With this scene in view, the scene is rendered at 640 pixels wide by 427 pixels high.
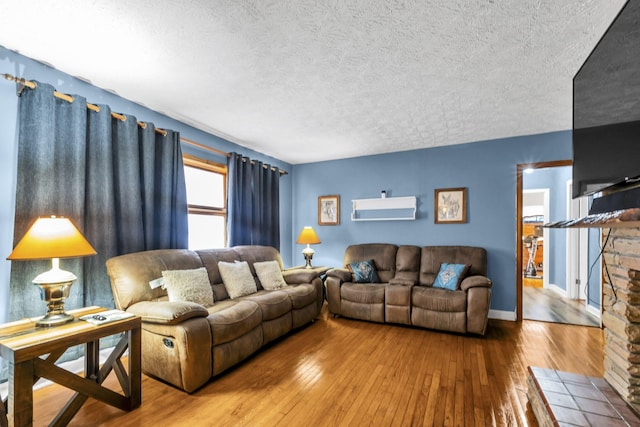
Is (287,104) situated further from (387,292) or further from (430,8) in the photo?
(387,292)

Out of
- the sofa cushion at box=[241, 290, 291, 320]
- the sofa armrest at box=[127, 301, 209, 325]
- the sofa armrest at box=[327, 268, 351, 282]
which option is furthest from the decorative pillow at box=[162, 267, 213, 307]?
the sofa armrest at box=[327, 268, 351, 282]

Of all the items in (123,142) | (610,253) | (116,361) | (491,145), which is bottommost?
(116,361)

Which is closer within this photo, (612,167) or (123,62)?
(612,167)

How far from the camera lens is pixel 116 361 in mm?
2002

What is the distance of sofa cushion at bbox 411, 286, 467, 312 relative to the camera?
325cm

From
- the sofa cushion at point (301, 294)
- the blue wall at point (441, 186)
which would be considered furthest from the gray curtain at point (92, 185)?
the blue wall at point (441, 186)

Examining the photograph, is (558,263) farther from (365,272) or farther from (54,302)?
(54,302)

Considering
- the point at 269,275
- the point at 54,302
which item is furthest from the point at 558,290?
the point at 54,302

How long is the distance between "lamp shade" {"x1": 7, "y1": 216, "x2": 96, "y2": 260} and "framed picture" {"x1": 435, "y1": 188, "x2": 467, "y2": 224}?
401 cm

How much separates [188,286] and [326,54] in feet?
7.33

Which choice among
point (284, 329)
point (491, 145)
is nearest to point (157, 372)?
point (284, 329)

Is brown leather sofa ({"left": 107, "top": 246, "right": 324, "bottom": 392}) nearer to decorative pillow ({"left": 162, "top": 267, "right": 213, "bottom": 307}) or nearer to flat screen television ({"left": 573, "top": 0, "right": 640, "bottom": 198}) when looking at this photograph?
decorative pillow ({"left": 162, "top": 267, "right": 213, "bottom": 307})

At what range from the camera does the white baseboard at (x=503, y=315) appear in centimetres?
377

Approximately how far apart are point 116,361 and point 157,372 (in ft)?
1.11
